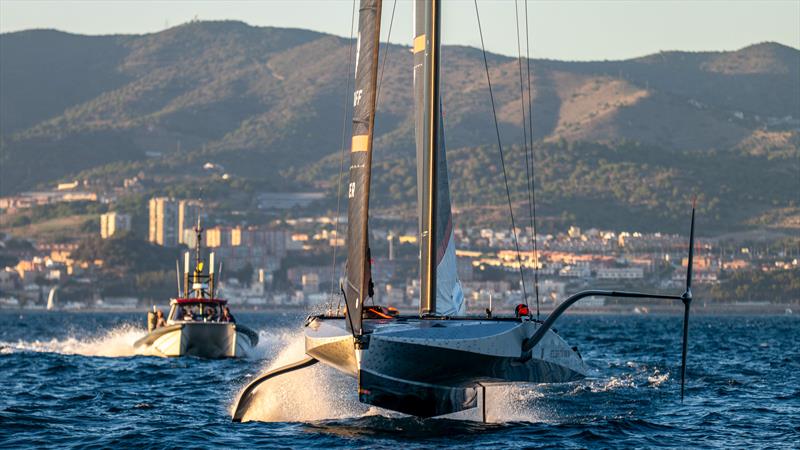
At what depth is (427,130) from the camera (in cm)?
3075

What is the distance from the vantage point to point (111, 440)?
93.4 feet

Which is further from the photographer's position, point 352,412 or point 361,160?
point 352,412

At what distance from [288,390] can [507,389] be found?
17.6 feet

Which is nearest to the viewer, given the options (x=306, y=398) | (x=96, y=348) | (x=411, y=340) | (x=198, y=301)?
(x=411, y=340)

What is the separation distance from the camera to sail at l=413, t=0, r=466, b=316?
2997cm

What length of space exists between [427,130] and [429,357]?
231 inches

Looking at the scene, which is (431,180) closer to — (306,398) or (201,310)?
(306,398)

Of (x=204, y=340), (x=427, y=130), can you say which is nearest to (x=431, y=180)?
(x=427, y=130)

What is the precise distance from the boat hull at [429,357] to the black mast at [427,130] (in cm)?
183

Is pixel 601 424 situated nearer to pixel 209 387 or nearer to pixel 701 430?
pixel 701 430

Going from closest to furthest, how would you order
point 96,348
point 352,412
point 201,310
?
1. point 352,412
2. point 201,310
3. point 96,348

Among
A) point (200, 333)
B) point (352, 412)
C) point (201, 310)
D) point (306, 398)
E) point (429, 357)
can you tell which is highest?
point (429, 357)

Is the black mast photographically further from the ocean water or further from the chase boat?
the chase boat

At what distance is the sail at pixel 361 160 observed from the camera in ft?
85.7
